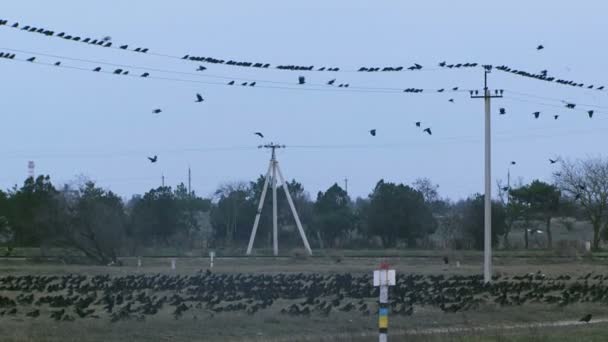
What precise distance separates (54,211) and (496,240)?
43.6m

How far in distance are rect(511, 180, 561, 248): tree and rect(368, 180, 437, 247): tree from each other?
8730 mm

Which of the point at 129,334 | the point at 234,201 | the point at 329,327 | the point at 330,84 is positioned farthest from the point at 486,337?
the point at 234,201

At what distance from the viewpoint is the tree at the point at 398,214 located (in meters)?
93.4

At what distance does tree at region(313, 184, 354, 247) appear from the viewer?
330ft

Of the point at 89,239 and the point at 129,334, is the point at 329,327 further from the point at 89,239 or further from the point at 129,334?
the point at 89,239

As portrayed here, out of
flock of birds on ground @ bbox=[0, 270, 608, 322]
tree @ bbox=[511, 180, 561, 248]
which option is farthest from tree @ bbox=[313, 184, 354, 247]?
flock of birds on ground @ bbox=[0, 270, 608, 322]

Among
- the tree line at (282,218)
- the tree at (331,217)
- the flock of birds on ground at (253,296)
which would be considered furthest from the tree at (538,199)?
the flock of birds on ground at (253,296)

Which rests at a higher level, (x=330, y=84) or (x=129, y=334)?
(x=330, y=84)

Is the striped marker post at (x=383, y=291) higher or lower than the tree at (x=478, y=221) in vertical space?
lower

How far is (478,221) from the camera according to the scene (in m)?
87.9

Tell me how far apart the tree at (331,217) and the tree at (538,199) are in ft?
55.0

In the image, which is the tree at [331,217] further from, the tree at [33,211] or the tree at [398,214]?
the tree at [33,211]

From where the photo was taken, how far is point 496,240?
313 feet

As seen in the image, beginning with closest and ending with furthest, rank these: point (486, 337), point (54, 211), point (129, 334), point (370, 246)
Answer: point (486, 337) → point (129, 334) → point (54, 211) → point (370, 246)
